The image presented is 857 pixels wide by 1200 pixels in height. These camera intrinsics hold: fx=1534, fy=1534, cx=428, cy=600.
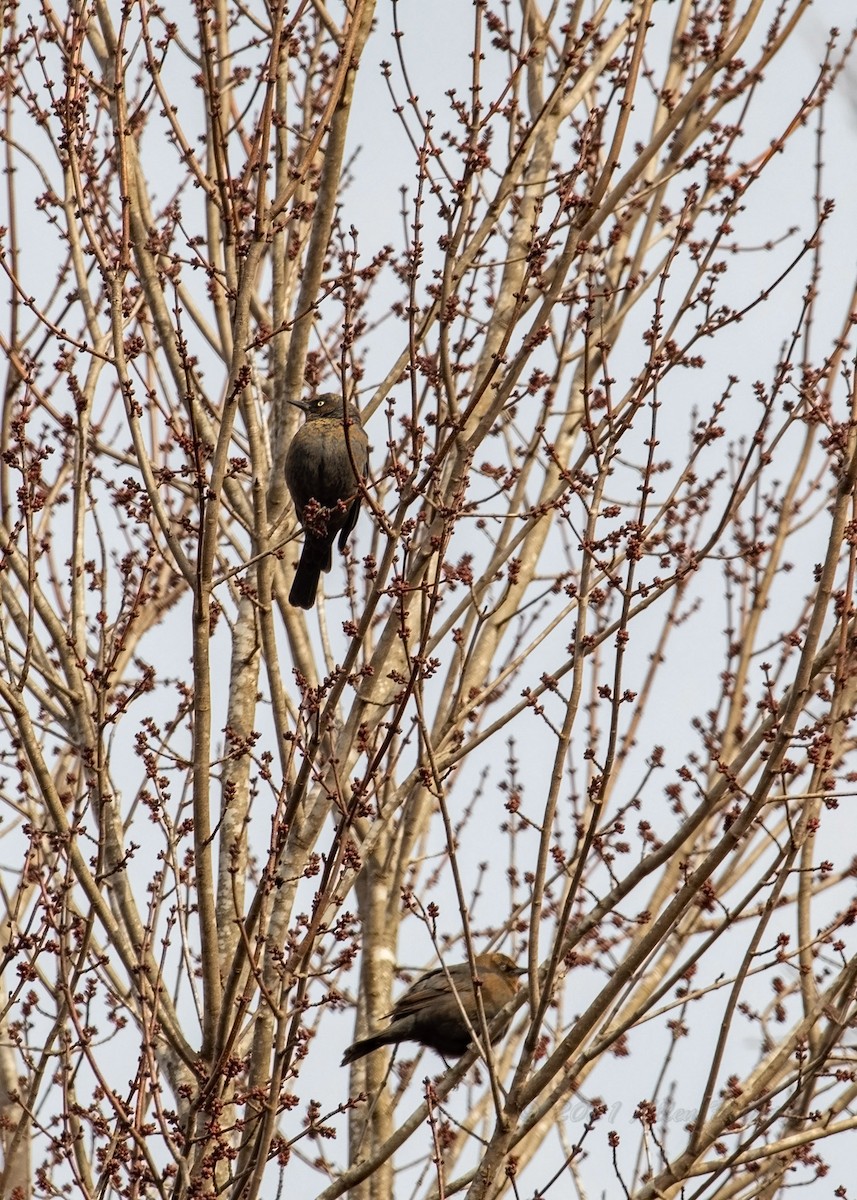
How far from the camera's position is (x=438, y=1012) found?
602cm

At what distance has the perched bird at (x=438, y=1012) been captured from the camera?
5758 mm

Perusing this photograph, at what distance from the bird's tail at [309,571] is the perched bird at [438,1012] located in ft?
5.29

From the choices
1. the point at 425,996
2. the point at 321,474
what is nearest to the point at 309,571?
the point at 321,474

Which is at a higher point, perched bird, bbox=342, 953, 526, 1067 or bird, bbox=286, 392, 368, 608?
bird, bbox=286, 392, 368, 608

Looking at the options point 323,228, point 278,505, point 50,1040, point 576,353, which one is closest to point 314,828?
point 50,1040

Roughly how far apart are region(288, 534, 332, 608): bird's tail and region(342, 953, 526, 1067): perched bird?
5.29 ft

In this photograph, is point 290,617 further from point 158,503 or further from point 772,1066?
point 772,1066

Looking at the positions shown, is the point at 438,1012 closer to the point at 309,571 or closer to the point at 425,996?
the point at 425,996

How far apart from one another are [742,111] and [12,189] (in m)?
2.57

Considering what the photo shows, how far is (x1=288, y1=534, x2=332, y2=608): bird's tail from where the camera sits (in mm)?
6359

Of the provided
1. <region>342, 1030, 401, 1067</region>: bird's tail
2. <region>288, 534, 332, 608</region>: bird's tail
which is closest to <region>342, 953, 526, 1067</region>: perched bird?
<region>342, 1030, 401, 1067</region>: bird's tail

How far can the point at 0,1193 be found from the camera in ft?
11.3

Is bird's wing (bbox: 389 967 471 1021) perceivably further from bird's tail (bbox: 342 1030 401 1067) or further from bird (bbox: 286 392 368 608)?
bird (bbox: 286 392 368 608)

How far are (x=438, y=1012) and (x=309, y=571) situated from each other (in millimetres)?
1855
